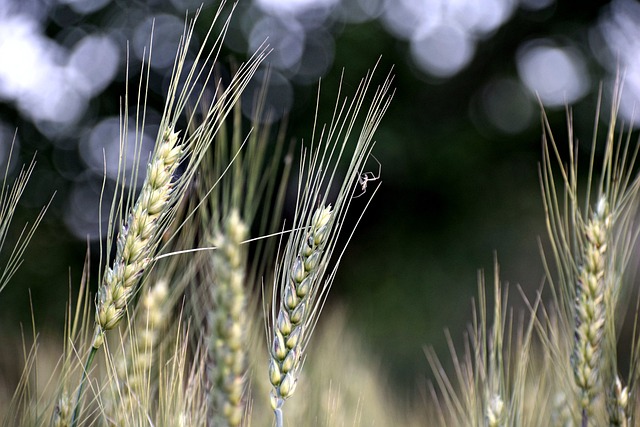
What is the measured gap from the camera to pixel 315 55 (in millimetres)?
6980

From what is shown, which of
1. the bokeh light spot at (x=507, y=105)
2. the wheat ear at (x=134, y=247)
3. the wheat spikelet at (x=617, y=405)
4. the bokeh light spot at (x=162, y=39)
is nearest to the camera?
the wheat ear at (x=134, y=247)

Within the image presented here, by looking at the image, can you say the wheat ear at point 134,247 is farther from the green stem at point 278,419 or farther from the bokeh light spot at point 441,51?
the bokeh light spot at point 441,51

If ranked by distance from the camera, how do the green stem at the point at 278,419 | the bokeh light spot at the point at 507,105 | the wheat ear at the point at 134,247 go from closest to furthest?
the green stem at the point at 278,419 → the wheat ear at the point at 134,247 → the bokeh light spot at the point at 507,105

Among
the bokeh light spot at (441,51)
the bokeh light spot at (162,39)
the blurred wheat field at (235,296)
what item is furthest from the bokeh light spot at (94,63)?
the blurred wheat field at (235,296)

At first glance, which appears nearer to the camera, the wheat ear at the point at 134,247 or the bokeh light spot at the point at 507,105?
the wheat ear at the point at 134,247

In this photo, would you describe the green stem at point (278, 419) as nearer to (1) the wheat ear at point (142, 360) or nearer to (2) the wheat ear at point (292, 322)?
(2) the wheat ear at point (292, 322)

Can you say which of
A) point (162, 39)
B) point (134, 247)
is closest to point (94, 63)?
point (162, 39)

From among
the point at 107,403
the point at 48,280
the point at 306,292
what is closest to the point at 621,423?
the point at 306,292

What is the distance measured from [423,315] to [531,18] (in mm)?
3377

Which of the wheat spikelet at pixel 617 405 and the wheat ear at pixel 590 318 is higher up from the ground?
the wheat ear at pixel 590 318

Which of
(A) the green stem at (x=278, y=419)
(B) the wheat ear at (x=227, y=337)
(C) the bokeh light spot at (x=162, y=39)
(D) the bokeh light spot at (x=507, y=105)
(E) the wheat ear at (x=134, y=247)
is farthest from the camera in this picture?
(D) the bokeh light spot at (x=507, y=105)

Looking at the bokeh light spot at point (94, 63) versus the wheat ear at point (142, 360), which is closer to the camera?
the wheat ear at point (142, 360)

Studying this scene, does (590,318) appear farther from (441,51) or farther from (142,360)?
(441,51)

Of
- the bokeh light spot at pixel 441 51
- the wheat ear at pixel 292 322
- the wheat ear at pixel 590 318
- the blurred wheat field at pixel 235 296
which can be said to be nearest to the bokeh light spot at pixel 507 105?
the bokeh light spot at pixel 441 51
